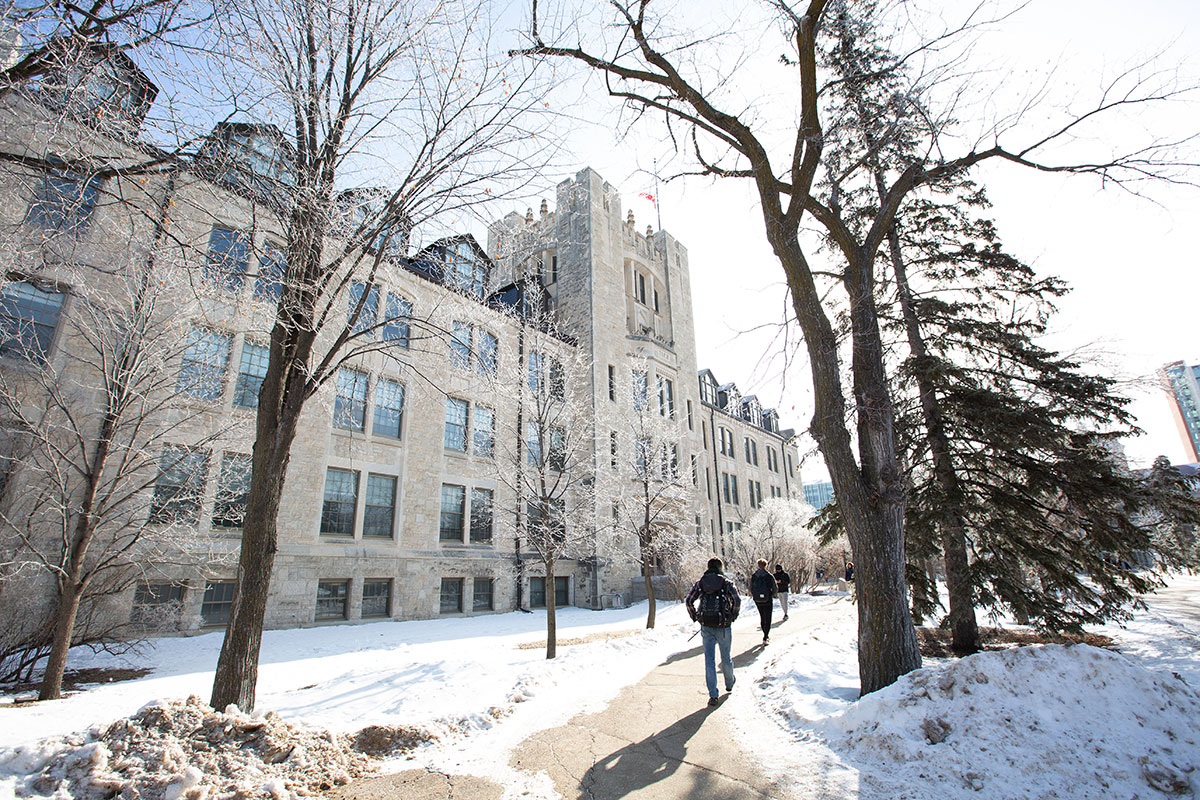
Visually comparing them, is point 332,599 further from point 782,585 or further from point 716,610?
point 716,610

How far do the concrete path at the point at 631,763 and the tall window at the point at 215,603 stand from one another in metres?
12.0

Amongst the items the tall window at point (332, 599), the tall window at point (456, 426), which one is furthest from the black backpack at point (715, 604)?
the tall window at point (456, 426)

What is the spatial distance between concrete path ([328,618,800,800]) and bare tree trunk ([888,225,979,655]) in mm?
5438

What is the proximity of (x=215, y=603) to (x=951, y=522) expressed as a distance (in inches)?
661

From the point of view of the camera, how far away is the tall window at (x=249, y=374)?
14.9 metres

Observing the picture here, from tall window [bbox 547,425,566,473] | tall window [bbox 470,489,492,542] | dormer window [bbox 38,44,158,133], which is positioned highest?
dormer window [bbox 38,44,158,133]

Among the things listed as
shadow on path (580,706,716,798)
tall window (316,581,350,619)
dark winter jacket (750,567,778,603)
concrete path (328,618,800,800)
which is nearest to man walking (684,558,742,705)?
concrete path (328,618,800,800)

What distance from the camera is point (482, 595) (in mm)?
20250

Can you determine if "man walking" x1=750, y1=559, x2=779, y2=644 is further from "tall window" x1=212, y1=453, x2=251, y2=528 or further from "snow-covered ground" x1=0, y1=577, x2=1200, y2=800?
"tall window" x1=212, y1=453, x2=251, y2=528

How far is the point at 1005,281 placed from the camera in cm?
1051

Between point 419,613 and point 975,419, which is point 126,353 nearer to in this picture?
point 419,613

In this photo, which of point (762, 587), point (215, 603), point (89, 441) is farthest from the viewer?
point (215, 603)

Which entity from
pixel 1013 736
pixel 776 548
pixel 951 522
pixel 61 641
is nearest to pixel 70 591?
pixel 61 641

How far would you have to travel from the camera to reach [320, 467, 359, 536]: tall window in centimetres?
1642
